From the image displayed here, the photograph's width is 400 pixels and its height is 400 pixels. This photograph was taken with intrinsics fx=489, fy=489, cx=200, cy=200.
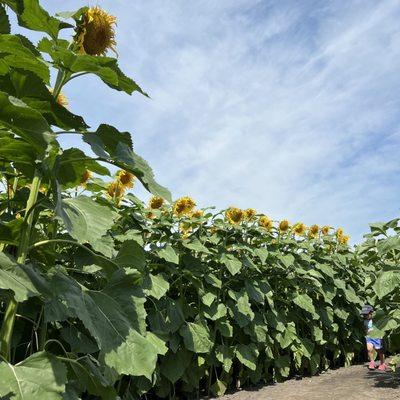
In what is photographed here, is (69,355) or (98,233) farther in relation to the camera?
(69,355)

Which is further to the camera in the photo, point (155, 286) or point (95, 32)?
point (155, 286)

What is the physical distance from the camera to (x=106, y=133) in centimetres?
156

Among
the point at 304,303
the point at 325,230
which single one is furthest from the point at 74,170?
the point at 325,230

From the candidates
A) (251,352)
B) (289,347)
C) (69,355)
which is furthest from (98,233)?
(289,347)

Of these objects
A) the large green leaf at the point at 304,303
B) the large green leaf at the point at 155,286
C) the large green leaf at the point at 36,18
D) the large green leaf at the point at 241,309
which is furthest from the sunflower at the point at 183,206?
the large green leaf at the point at 36,18

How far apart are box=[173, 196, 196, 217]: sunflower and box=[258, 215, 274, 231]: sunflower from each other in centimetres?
123

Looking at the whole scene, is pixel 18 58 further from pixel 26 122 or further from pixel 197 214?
pixel 197 214

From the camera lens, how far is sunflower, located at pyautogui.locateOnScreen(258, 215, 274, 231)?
18.3ft

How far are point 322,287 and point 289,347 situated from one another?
3.49 ft

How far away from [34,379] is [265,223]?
4567 mm

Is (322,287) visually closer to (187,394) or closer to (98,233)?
(187,394)

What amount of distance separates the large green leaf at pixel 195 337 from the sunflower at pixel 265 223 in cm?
170

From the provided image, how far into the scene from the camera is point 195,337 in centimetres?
419

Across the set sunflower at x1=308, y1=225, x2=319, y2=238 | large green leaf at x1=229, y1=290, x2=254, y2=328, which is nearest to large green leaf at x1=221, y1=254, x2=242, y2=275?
large green leaf at x1=229, y1=290, x2=254, y2=328
